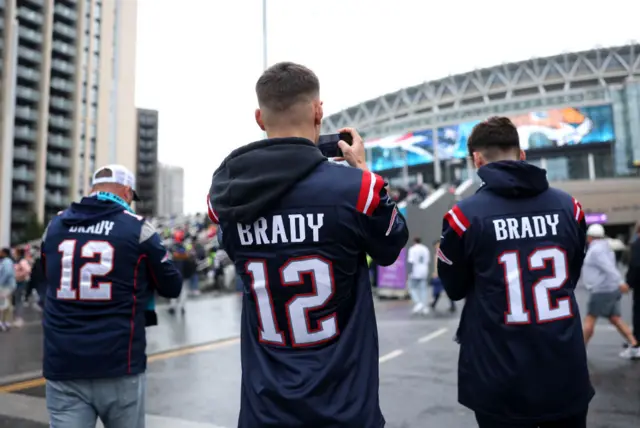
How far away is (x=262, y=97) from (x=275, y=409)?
3.26ft

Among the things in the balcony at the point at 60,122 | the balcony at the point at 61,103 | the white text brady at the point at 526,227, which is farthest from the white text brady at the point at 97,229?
the balcony at the point at 61,103

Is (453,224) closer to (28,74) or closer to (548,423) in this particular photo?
(548,423)

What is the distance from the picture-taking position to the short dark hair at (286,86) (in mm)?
1676

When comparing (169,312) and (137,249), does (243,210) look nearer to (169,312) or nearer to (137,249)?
(137,249)

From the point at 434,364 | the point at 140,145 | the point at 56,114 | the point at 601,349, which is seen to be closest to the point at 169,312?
the point at 434,364

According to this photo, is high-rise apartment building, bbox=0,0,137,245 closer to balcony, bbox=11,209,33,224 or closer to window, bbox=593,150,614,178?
balcony, bbox=11,209,33,224

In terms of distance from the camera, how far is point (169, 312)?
12.7 meters

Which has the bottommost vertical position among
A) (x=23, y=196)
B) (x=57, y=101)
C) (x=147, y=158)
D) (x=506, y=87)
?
(x=23, y=196)

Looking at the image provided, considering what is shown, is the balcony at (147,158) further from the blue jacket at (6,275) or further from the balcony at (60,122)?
the blue jacket at (6,275)

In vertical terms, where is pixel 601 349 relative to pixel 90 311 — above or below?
below

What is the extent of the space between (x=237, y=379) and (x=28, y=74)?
210ft

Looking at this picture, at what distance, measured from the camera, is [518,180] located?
2.31m

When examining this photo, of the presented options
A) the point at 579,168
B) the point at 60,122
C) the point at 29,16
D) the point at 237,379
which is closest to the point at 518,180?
the point at 237,379

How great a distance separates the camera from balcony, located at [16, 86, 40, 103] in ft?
187
